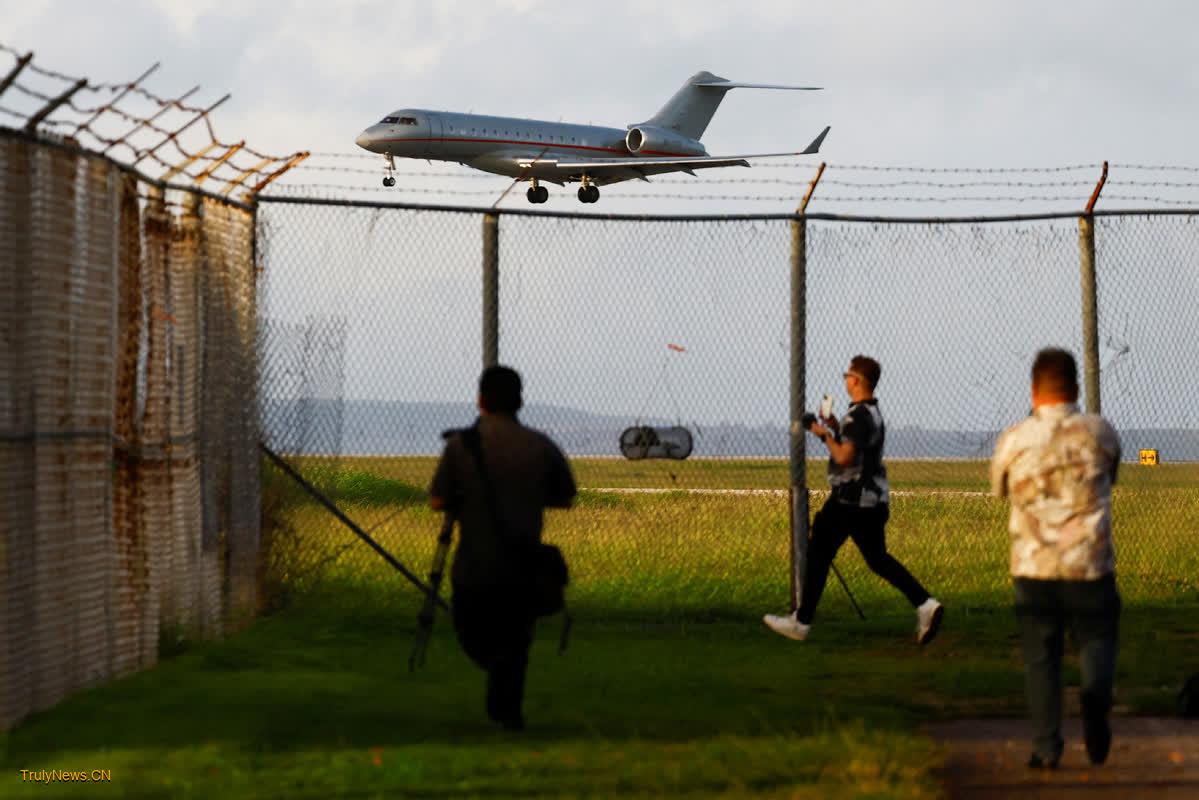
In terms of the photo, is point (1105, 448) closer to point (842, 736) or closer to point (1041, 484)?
point (1041, 484)

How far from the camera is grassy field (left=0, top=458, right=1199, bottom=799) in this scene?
214 inches

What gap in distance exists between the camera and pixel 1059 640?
570cm

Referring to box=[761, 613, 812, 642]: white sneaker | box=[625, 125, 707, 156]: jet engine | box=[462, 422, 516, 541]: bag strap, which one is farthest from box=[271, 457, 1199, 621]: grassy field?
box=[625, 125, 707, 156]: jet engine

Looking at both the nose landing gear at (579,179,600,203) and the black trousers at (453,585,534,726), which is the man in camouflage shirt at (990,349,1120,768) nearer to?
the black trousers at (453,585,534,726)

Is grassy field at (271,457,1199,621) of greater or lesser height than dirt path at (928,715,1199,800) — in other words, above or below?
above

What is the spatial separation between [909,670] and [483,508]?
10.4 ft

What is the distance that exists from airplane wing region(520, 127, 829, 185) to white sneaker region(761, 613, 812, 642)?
3208cm

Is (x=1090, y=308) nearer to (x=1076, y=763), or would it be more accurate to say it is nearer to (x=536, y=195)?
(x=1076, y=763)

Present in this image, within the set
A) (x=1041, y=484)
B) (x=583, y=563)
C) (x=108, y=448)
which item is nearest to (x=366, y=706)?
(x=108, y=448)

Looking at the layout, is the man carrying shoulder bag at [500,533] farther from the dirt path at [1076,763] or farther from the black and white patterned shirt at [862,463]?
the black and white patterned shirt at [862,463]

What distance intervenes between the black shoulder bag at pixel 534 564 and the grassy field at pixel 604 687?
21.8 inches

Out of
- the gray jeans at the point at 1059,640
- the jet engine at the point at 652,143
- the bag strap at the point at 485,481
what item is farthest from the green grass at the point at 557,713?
the jet engine at the point at 652,143

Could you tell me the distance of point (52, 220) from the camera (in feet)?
20.9

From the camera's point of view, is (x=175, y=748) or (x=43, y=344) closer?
(x=175, y=748)
